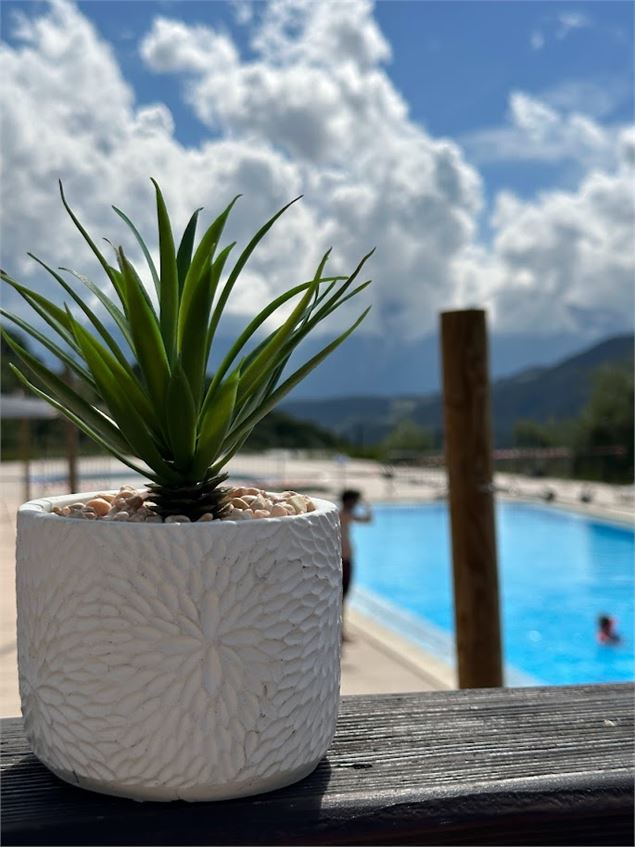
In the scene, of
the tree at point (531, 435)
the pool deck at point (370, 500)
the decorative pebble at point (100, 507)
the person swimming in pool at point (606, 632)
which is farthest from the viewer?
the tree at point (531, 435)

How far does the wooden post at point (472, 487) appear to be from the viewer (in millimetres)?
3082

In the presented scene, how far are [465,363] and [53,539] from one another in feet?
7.86

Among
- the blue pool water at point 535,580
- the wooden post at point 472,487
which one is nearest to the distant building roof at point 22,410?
the blue pool water at point 535,580

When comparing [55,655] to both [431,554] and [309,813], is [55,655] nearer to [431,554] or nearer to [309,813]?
[309,813]

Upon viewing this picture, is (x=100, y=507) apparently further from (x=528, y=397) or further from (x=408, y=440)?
(x=528, y=397)

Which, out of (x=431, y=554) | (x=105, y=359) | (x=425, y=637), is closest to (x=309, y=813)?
(x=105, y=359)

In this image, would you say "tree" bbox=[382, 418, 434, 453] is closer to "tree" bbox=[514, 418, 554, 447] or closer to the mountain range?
"tree" bbox=[514, 418, 554, 447]

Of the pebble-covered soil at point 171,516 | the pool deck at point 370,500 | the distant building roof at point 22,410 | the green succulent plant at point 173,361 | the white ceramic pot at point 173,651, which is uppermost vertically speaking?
the distant building roof at point 22,410

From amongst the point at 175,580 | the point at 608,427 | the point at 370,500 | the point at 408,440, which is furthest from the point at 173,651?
the point at 408,440

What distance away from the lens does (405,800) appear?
84 cm

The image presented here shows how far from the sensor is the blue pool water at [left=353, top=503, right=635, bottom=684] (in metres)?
7.93

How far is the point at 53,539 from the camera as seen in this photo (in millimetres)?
845

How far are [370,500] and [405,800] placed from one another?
49.9 ft

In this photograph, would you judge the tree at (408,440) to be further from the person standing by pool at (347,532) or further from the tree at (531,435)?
the person standing by pool at (347,532)
